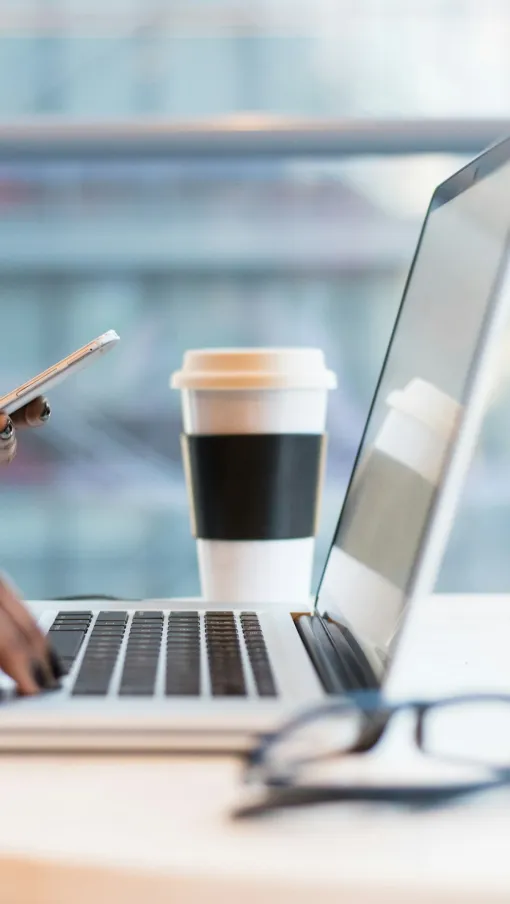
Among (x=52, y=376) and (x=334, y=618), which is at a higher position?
(x=52, y=376)

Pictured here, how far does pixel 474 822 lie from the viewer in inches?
10.4

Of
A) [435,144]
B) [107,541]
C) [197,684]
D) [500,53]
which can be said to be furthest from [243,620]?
[500,53]

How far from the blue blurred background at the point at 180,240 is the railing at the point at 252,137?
3.99 ft

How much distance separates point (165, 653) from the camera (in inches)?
16.5

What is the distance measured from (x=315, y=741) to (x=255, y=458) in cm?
38

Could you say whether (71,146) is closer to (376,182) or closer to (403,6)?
(376,182)

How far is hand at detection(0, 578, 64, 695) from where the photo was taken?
0.35 metres

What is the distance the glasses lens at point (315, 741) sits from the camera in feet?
0.92

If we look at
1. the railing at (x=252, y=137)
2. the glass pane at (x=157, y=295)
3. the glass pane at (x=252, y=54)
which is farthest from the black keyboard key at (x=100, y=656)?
the glass pane at (x=252, y=54)

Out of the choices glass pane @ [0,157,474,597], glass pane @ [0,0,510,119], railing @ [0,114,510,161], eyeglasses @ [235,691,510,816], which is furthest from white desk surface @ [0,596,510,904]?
glass pane @ [0,0,510,119]

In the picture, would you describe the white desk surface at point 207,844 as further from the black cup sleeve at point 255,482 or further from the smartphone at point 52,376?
the black cup sleeve at point 255,482

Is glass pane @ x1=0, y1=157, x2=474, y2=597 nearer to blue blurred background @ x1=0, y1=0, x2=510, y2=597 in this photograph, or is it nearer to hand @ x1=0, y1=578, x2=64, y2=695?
blue blurred background @ x1=0, y1=0, x2=510, y2=597

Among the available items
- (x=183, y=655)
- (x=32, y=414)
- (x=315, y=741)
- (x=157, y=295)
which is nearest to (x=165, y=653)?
(x=183, y=655)

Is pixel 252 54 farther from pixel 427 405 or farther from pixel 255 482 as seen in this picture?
pixel 427 405
